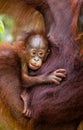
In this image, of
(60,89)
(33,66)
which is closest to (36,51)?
(33,66)

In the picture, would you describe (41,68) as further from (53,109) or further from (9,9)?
(9,9)

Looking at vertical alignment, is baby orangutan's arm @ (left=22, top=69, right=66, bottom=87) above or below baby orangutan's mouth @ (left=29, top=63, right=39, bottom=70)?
below

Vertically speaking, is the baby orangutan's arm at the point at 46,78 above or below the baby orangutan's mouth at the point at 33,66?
below

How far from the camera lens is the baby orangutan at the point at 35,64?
3.05 m

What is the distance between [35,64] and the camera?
306 cm

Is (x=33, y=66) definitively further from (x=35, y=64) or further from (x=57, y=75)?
(x=57, y=75)

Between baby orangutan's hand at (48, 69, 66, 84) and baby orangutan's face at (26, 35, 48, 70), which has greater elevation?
baby orangutan's face at (26, 35, 48, 70)

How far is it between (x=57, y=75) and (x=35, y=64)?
0.11m

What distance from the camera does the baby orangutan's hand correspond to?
3.03 metres

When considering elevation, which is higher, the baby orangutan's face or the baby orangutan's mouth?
the baby orangutan's face

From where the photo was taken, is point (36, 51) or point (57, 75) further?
point (36, 51)

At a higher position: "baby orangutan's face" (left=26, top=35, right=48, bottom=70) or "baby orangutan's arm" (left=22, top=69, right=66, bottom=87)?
"baby orangutan's face" (left=26, top=35, right=48, bottom=70)

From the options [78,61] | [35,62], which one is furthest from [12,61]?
[78,61]

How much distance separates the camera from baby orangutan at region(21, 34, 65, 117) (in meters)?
3.05
